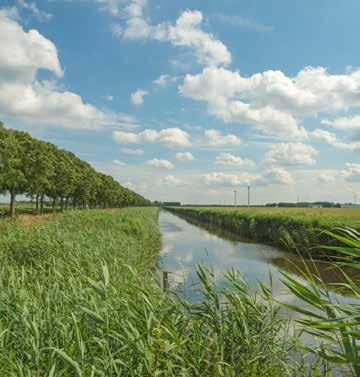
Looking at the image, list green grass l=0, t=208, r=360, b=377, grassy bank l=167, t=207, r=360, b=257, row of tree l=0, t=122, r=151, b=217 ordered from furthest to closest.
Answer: row of tree l=0, t=122, r=151, b=217 < grassy bank l=167, t=207, r=360, b=257 < green grass l=0, t=208, r=360, b=377

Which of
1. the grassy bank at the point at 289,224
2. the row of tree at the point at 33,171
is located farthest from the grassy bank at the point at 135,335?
the row of tree at the point at 33,171

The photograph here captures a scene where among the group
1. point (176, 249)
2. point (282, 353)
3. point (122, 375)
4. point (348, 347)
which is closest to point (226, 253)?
point (176, 249)

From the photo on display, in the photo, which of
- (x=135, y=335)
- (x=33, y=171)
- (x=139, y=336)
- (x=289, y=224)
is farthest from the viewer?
(x=33, y=171)

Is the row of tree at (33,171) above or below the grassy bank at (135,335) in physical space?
above

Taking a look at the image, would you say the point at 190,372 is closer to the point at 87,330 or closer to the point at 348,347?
the point at 87,330

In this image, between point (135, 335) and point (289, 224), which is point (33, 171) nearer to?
point (289, 224)

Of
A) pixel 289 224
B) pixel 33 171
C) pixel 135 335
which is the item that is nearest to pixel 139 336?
pixel 135 335

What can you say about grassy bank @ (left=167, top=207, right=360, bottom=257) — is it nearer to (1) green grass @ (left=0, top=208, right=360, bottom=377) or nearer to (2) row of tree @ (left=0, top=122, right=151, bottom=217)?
(1) green grass @ (left=0, top=208, right=360, bottom=377)

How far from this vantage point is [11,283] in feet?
15.0

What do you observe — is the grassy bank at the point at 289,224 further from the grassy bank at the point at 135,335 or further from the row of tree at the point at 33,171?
the row of tree at the point at 33,171

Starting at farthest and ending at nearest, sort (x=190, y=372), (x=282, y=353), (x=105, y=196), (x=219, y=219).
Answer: (x=105, y=196) → (x=219, y=219) → (x=282, y=353) → (x=190, y=372)

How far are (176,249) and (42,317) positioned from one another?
565 inches

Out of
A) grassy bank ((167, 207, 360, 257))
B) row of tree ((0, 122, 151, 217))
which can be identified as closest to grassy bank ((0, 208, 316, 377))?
grassy bank ((167, 207, 360, 257))

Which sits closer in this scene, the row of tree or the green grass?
the green grass
